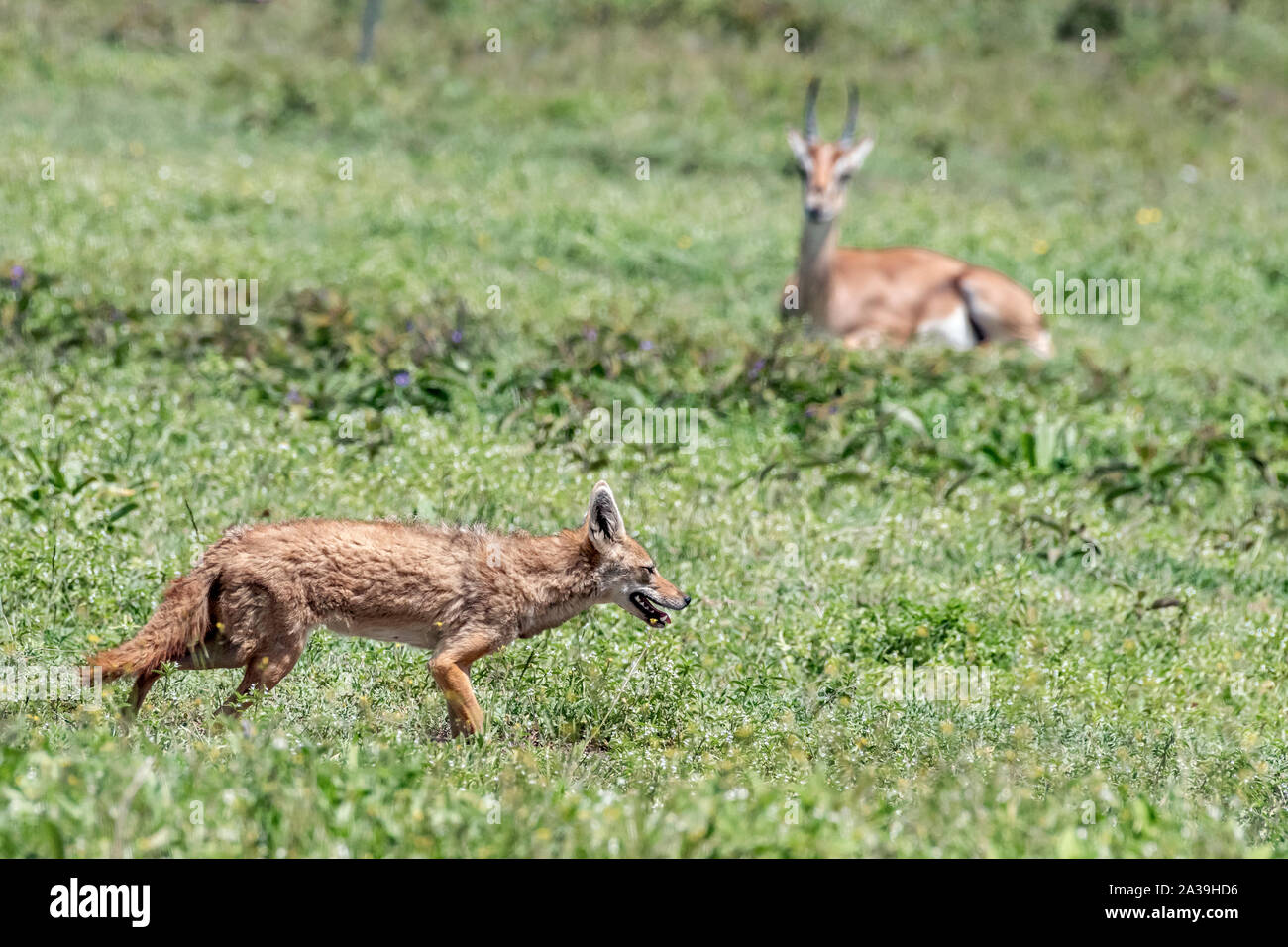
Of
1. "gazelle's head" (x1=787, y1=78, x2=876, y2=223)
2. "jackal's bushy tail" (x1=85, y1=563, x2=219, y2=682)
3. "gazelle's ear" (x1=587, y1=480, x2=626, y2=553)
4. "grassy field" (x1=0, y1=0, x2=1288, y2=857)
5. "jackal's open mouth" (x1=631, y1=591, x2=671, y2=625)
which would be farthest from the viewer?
"gazelle's head" (x1=787, y1=78, x2=876, y2=223)

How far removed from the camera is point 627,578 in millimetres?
6566

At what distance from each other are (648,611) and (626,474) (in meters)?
2.99

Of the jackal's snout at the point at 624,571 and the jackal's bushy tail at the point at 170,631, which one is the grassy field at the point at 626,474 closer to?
the jackal's bushy tail at the point at 170,631

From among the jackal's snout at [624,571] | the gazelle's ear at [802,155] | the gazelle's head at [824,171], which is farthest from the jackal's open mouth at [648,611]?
the gazelle's ear at [802,155]

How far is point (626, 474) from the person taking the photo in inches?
377

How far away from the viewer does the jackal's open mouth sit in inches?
260

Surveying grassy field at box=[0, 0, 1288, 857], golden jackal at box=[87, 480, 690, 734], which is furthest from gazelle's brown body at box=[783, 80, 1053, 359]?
golden jackal at box=[87, 480, 690, 734]

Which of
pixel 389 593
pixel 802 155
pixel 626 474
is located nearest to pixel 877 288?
pixel 802 155

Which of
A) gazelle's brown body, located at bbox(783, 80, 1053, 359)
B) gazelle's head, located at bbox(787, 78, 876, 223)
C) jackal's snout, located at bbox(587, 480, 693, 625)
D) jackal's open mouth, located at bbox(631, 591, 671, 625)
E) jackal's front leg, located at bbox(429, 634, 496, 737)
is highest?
gazelle's head, located at bbox(787, 78, 876, 223)

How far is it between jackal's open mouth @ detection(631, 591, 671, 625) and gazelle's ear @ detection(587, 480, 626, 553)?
0.25 metres

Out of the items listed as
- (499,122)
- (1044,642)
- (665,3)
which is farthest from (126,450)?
(665,3)

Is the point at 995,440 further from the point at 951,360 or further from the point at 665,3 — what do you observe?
the point at 665,3

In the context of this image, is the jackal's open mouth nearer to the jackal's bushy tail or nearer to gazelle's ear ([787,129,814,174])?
the jackal's bushy tail

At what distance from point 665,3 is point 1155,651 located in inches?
971
